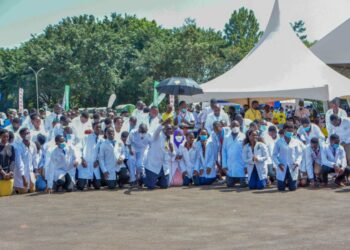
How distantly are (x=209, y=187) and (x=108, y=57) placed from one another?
37187 mm

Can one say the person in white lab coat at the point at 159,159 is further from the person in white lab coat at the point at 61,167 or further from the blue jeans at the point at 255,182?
the blue jeans at the point at 255,182

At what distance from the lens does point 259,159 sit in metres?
12.7

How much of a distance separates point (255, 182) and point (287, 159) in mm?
779

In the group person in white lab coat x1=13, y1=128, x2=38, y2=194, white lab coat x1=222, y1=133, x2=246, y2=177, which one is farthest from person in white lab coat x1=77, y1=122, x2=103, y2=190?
white lab coat x1=222, y1=133, x2=246, y2=177

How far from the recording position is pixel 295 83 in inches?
679

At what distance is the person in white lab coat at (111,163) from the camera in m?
13.3

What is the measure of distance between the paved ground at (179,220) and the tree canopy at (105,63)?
35153 millimetres

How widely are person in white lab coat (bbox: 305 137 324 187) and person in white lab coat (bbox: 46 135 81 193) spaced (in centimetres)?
465

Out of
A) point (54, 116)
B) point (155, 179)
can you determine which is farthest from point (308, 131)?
point (54, 116)

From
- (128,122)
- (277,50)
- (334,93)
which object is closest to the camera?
(128,122)

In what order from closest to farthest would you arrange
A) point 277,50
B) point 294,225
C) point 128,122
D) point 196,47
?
point 294,225
point 128,122
point 277,50
point 196,47

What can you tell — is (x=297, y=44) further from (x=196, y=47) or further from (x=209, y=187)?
(x=196, y=47)

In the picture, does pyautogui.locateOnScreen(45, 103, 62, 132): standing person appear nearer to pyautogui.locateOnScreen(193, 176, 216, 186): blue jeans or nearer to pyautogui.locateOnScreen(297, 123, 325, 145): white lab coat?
pyautogui.locateOnScreen(193, 176, 216, 186): blue jeans

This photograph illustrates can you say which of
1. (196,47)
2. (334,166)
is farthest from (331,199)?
(196,47)
